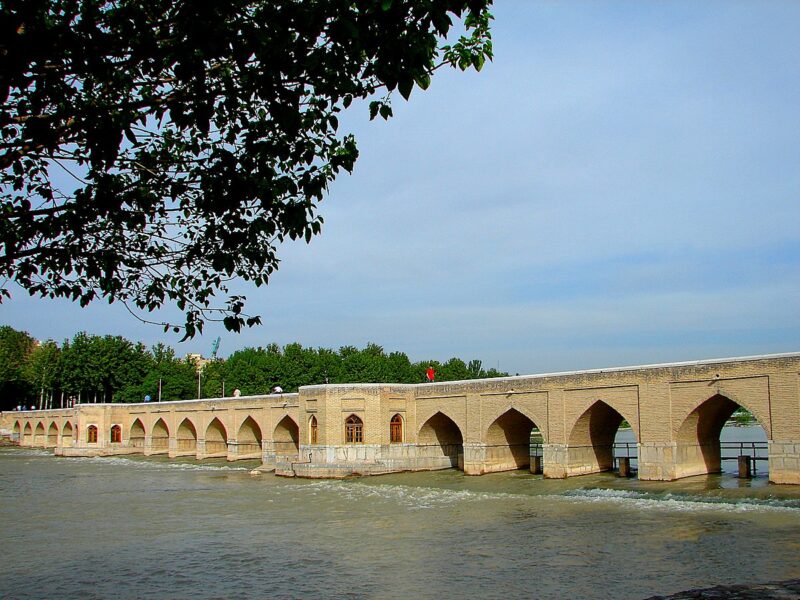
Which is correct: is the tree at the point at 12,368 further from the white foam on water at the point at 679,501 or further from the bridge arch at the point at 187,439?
the white foam on water at the point at 679,501

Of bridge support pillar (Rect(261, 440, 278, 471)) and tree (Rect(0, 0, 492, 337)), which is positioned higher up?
tree (Rect(0, 0, 492, 337))

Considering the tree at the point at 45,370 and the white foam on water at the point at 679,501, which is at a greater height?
the tree at the point at 45,370

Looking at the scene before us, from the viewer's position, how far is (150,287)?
802 cm

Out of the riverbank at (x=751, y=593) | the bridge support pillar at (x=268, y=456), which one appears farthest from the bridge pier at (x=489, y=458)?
the riverbank at (x=751, y=593)

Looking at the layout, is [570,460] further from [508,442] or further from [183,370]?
[183,370]

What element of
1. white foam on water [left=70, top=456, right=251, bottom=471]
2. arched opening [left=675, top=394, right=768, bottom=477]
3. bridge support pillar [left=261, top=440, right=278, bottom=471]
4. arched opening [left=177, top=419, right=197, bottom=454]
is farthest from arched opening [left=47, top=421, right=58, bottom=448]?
arched opening [left=675, top=394, right=768, bottom=477]

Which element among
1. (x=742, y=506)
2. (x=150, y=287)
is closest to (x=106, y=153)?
(x=150, y=287)

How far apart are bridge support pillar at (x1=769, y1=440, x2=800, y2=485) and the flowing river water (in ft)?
1.63

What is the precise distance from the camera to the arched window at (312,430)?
109ft

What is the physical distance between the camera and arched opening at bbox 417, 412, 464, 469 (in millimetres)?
33625

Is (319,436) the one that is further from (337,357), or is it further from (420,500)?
(337,357)

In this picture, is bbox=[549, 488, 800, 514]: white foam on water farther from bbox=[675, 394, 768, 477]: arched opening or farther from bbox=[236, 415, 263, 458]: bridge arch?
bbox=[236, 415, 263, 458]: bridge arch

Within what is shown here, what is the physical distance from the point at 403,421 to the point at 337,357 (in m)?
27.6

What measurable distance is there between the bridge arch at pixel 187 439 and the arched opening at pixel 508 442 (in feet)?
81.0
